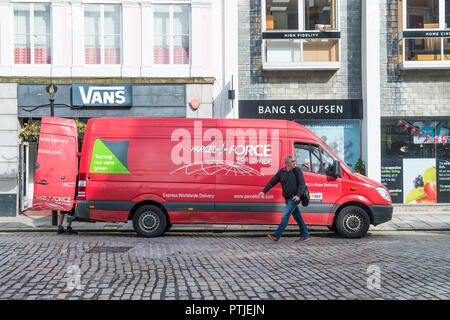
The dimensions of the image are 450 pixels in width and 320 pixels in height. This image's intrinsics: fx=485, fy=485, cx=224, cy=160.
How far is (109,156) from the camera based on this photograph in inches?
420

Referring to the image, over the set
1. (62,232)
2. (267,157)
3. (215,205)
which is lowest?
(62,232)

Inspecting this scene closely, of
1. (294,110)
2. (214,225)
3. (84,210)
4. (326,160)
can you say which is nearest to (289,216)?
(326,160)

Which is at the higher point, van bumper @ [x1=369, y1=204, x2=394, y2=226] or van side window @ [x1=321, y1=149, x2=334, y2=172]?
van side window @ [x1=321, y1=149, x2=334, y2=172]

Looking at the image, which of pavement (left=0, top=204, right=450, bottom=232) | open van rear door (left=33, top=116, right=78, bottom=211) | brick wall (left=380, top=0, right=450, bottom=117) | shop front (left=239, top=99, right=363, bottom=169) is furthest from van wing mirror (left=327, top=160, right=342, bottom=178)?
brick wall (left=380, top=0, right=450, bottom=117)

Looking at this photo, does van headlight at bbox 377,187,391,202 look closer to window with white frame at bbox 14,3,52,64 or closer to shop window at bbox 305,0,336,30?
shop window at bbox 305,0,336,30

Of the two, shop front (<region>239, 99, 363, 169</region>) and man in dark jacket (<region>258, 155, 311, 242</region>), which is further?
shop front (<region>239, 99, 363, 169</region>)

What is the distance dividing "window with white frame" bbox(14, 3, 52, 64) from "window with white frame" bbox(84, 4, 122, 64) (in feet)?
4.10

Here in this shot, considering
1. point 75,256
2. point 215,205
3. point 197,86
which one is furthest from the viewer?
point 197,86

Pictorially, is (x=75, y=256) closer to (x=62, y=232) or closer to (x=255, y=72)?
(x=62, y=232)

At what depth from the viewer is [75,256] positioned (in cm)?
786

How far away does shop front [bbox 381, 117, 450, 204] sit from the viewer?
52.2 feet

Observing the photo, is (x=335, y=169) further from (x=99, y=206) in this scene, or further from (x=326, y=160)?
(x=99, y=206)
